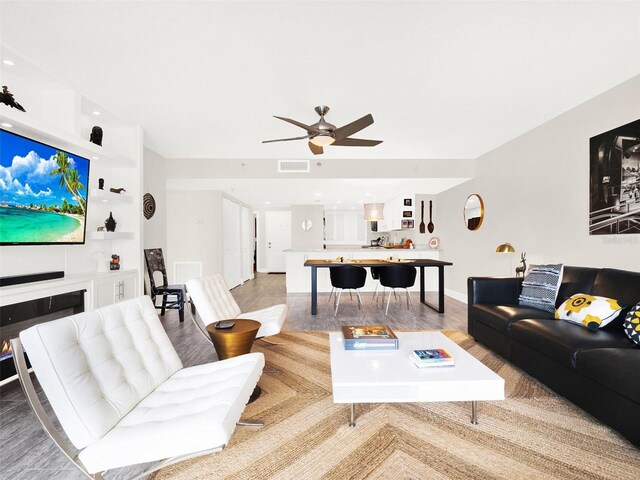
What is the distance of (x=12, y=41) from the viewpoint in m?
2.32

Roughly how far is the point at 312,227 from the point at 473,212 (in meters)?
5.50

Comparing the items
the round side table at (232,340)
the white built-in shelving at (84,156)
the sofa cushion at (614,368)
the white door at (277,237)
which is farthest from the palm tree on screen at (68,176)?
the white door at (277,237)

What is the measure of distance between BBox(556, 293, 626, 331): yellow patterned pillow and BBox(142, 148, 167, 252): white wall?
500 cm

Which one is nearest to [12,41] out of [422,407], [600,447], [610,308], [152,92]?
[152,92]

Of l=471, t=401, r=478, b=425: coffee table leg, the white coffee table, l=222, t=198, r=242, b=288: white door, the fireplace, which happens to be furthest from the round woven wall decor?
l=471, t=401, r=478, b=425: coffee table leg

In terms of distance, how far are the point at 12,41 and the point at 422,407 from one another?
156 inches

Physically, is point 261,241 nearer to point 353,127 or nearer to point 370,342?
point 353,127

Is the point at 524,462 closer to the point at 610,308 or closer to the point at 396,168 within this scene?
the point at 610,308

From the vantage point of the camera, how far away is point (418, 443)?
1778mm

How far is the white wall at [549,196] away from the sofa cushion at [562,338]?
1.12 m

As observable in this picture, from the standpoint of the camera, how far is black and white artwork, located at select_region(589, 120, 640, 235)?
2798 millimetres

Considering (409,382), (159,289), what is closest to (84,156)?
(159,289)

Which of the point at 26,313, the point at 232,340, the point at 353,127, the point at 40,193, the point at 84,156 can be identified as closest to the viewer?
the point at 232,340

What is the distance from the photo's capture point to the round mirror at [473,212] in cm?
530
